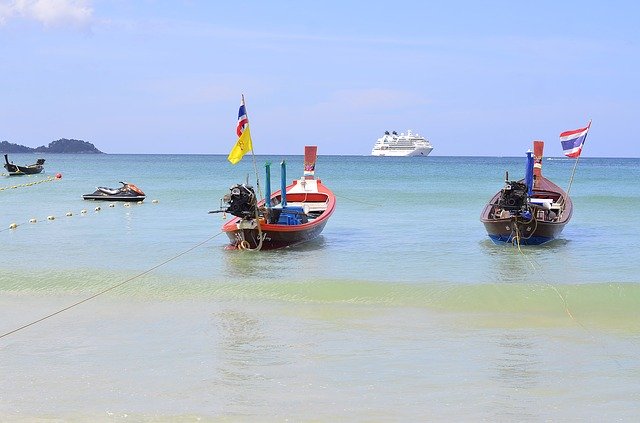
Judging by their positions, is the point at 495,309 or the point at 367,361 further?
the point at 495,309

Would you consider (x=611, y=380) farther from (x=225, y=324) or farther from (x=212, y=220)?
(x=212, y=220)

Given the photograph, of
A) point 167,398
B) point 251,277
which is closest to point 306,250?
point 251,277

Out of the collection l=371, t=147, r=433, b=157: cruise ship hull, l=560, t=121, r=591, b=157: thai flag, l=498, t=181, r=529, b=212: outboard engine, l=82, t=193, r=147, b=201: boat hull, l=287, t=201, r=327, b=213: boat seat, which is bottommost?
l=371, t=147, r=433, b=157: cruise ship hull

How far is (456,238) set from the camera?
75.2 ft

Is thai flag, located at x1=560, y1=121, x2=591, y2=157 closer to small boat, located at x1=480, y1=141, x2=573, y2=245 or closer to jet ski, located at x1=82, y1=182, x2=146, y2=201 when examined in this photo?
small boat, located at x1=480, y1=141, x2=573, y2=245

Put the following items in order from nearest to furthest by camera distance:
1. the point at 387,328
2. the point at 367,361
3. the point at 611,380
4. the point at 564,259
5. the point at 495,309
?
the point at 611,380, the point at 367,361, the point at 387,328, the point at 495,309, the point at 564,259

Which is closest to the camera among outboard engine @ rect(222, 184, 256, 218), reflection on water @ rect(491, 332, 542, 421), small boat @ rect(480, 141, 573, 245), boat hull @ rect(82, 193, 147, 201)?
reflection on water @ rect(491, 332, 542, 421)

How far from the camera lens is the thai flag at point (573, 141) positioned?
21.7m

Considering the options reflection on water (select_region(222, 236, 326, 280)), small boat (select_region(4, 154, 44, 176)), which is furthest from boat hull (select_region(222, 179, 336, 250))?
small boat (select_region(4, 154, 44, 176))

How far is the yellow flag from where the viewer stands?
60.9ft

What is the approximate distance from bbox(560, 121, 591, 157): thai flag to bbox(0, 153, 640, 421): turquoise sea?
241 cm

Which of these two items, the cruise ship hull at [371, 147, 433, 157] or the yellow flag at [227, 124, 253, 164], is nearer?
the yellow flag at [227, 124, 253, 164]

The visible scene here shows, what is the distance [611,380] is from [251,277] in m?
8.11

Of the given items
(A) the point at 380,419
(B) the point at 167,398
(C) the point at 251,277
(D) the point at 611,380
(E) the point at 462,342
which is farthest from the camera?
(C) the point at 251,277
